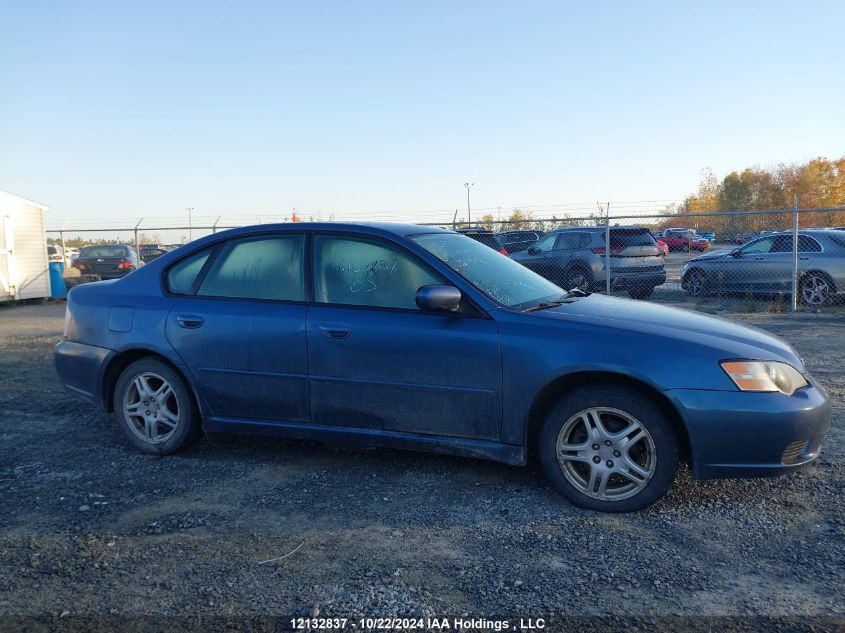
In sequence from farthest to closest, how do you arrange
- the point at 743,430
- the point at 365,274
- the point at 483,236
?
the point at 483,236 → the point at 365,274 → the point at 743,430

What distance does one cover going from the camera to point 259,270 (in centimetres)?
469

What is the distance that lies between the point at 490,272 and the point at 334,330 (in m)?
1.06

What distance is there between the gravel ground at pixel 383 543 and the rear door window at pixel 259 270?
1.11 meters

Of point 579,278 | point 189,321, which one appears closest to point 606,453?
point 189,321

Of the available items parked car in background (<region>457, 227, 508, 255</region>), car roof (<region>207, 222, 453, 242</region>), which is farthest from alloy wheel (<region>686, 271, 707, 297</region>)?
→ car roof (<region>207, 222, 453, 242</region>)

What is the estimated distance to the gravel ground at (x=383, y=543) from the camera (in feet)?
9.36

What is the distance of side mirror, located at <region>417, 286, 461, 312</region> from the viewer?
157 inches

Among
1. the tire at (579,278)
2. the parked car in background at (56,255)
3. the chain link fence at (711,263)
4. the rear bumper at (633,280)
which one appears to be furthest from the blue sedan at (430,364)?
the parked car in background at (56,255)

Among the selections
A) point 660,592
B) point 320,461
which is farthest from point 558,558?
point 320,461

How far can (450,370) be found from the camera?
4035mm

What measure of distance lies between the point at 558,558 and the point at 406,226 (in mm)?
2440

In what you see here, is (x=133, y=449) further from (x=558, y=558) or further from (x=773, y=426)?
(x=773, y=426)

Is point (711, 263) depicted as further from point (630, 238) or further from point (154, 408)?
point (154, 408)

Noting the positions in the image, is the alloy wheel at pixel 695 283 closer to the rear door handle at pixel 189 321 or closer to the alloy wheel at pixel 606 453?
the alloy wheel at pixel 606 453
